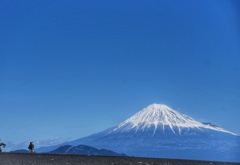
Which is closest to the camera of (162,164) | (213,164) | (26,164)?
(26,164)

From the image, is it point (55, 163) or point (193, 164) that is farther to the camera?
point (193, 164)

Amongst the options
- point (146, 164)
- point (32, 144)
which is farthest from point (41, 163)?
point (32, 144)

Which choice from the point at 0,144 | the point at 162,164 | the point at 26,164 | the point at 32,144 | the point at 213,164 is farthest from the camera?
the point at 0,144

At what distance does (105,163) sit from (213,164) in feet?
17.3

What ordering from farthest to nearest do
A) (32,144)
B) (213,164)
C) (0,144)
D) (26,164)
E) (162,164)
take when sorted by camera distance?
1. (0,144)
2. (32,144)
3. (213,164)
4. (162,164)
5. (26,164)

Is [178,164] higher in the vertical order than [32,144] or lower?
lower

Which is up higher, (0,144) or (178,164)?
(0,144)

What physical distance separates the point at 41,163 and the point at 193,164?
6.67 metres

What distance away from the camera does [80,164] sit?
18.2 m

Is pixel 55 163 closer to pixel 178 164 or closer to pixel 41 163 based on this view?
pixel 41 163

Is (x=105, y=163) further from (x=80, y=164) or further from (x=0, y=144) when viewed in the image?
(x=0, y=144)

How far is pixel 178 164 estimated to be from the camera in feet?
63.3

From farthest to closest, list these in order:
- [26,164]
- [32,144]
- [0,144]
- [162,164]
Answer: [0,144] → [32,144] → [162,164] → [26,164]

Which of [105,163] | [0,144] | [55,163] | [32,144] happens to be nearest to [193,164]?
[105,163]
